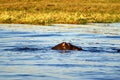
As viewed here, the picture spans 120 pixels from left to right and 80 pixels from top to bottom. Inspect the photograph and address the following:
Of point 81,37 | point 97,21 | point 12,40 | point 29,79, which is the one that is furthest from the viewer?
point 97,21

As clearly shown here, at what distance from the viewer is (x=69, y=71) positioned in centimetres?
1505

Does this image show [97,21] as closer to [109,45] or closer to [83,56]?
[109,45]

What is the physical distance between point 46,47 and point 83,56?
3312mm

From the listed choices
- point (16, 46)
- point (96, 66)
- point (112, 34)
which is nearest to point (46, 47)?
point (16, 46)

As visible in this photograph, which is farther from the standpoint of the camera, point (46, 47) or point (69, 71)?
point (46, 47)

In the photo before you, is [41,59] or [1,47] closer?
[41,59]

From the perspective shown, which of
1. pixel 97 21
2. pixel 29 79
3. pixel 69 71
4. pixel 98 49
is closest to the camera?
pixel 29 79

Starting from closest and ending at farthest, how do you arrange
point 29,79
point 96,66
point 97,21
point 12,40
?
point 29,79 < point 96,66 < point 12,40 < point 97,21

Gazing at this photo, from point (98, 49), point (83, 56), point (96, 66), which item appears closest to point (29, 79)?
point (96, 66)

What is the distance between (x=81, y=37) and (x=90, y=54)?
27.0 ft

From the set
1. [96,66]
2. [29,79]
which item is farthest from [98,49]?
[29,79]

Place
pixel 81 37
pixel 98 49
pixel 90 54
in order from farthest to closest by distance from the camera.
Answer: pixel 81 37 → pixel 98 49 → pixel 90 54

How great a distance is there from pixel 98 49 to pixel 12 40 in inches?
213

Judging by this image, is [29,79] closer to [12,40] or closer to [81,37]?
[12,40]
